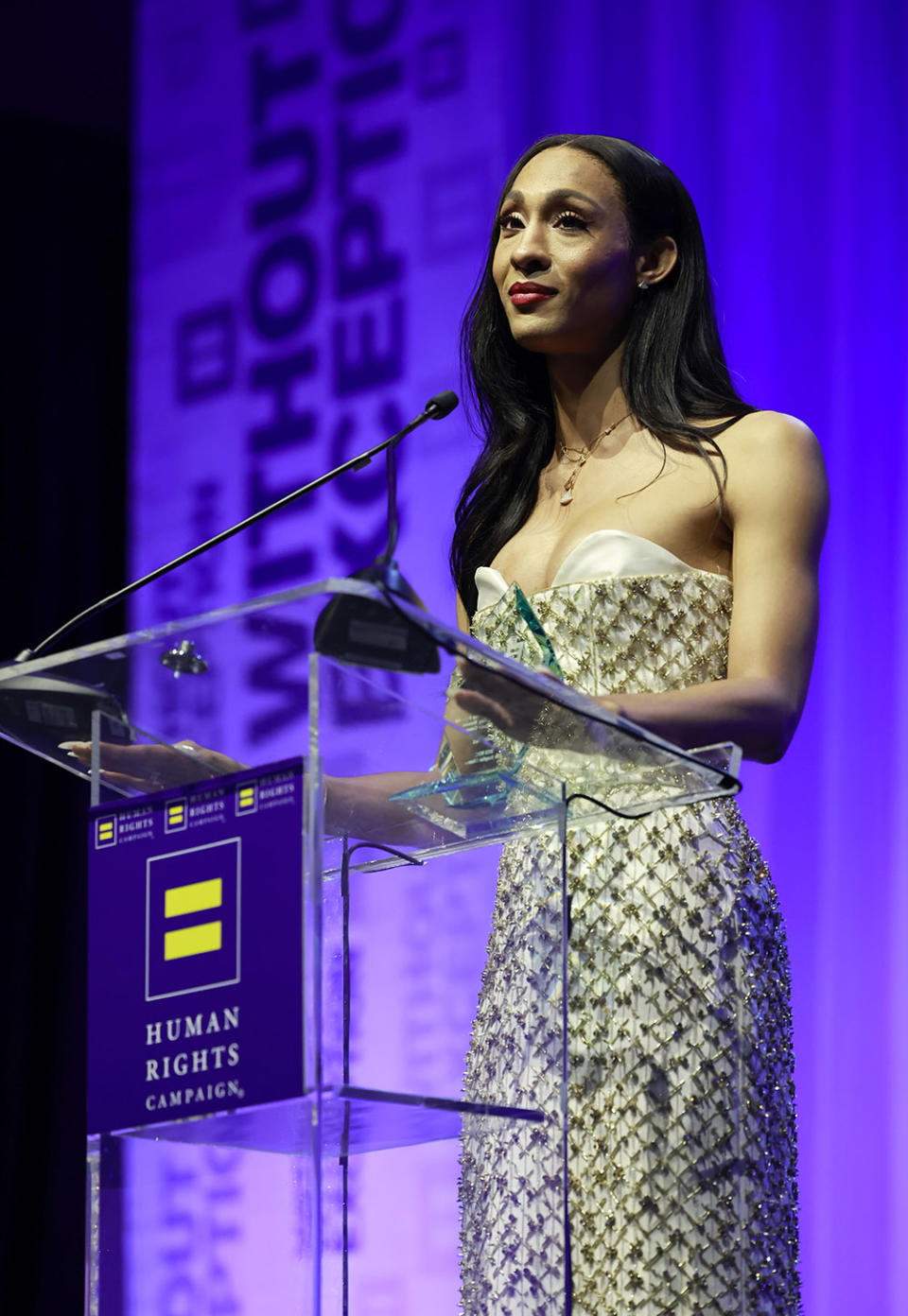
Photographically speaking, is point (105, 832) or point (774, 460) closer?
point (105, 832)

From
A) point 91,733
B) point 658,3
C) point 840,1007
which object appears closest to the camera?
point 91,733

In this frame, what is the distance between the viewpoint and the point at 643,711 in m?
1.70

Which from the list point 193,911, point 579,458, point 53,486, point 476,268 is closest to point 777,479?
point 579,458

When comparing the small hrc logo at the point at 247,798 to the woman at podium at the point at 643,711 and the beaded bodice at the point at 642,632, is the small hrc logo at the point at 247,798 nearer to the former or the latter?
the woman at podium at the point at 643,711

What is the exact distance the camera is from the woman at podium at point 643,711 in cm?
179

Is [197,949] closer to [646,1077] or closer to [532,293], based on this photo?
[646,1077]

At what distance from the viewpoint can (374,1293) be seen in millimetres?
1447

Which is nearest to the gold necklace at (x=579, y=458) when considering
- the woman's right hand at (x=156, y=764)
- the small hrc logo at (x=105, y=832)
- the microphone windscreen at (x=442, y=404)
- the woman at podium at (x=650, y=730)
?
the woman at podium at (x=650, y=730)

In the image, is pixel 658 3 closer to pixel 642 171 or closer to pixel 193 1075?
pixel 642 171

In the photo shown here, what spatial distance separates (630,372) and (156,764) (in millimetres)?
948

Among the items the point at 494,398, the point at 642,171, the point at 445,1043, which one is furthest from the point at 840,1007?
the point at 445,1043

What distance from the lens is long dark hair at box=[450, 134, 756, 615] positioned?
2279 millimetres

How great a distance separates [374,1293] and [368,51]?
11.6 ft

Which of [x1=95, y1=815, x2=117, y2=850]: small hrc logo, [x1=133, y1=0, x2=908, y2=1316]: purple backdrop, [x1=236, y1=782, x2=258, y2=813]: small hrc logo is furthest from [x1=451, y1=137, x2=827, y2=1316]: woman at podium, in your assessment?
[x1=133, y1=0, x2=908, y2=1316]: purple backdrop
